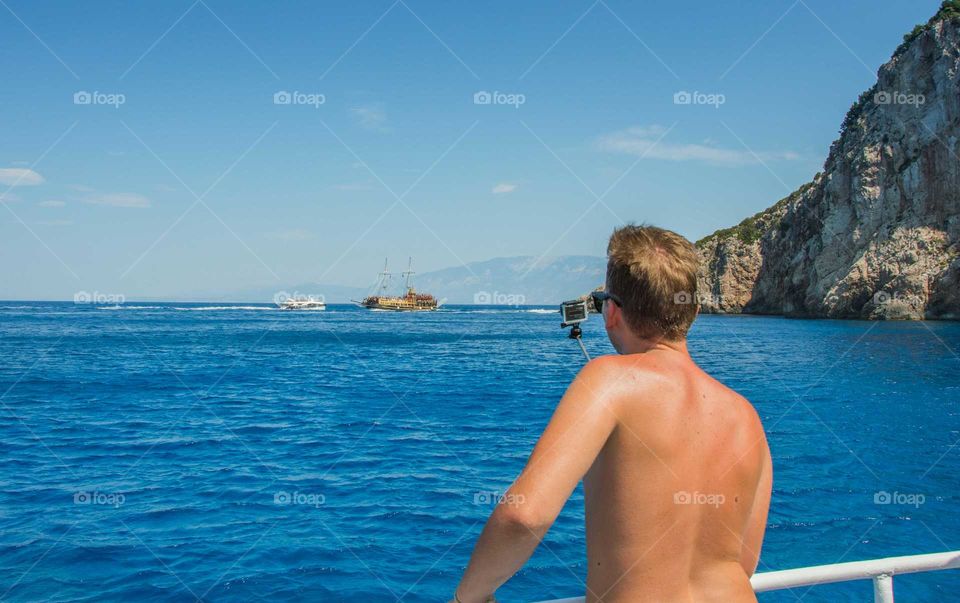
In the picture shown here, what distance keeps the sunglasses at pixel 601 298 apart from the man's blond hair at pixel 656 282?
0.01 meters

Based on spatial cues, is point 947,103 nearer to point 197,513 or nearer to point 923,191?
point 923,191

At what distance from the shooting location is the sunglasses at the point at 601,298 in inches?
82.9

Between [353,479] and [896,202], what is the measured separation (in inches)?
2715

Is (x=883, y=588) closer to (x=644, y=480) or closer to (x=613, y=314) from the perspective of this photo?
(x=644, y=480)

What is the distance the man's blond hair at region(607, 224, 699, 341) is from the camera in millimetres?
2037

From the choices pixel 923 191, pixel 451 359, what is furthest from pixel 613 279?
pixel 923 191

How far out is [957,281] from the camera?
5928cm

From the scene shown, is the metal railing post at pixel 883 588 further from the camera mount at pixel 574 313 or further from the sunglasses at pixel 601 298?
the sunglasses at pixel 601 298

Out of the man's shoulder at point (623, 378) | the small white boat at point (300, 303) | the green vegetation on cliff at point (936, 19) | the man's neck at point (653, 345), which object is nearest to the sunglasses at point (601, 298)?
the man's neck at point (653, 345)

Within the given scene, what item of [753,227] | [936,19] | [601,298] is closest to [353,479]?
[601,298]

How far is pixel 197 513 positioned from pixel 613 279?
11828mm

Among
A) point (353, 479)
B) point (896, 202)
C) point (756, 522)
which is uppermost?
point (896, 202)

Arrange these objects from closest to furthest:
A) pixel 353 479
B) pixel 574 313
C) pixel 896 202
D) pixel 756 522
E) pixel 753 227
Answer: pixel 756 522, pixel 574 313, pixel 353 479, pixel 896 202, pixel 753 227

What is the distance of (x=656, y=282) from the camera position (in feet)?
6.66
